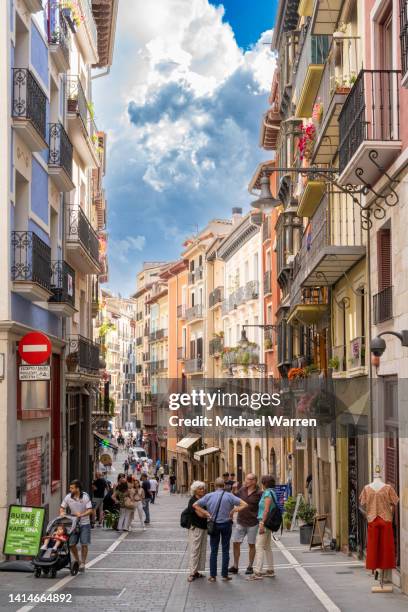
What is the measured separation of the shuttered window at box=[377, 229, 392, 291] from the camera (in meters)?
16.6

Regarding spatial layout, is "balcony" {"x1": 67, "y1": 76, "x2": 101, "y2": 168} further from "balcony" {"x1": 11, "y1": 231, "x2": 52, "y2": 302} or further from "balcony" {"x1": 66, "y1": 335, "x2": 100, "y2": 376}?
"balcony" {"x1": 11, "y1": 231, "x2": 52, "y2": 302}

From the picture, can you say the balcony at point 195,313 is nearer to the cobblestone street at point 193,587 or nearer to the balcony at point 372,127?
the cobblestone street at point 193,587

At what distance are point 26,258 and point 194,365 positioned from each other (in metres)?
50.2

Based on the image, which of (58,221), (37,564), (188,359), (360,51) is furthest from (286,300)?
(188,359)

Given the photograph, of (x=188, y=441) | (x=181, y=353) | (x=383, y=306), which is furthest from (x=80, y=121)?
(x=181, y=353)

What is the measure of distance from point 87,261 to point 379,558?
19.5 meters

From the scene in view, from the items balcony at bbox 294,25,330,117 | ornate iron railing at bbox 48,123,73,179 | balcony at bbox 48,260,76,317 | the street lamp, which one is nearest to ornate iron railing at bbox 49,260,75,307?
balcony at bbox 48,260,76,317

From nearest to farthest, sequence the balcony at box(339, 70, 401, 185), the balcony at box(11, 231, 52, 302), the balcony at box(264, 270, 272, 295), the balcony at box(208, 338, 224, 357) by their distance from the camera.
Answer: the balcony at box(339, 70, 401, 185) < the balcony at box(11, 231, 52, 302) < the balcony at box(264, 270, 272, 295) < the balcony at box(208, 338, 224, 357)

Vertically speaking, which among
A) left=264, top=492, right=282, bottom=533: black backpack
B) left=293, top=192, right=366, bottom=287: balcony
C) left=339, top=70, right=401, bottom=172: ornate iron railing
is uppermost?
left=339, top=70, right=401, bottom=172: ornate iron railing

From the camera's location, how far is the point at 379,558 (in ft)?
46.9

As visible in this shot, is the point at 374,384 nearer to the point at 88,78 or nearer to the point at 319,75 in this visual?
the point at 319,75

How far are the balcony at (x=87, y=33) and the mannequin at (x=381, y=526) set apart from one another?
71.2 ft

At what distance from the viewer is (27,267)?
19.7m

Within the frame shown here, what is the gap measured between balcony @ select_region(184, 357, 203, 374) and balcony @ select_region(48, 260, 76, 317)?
41416 mm
